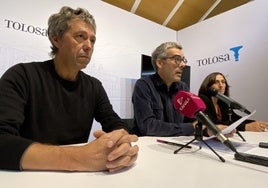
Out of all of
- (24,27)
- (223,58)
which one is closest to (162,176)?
(24,27)

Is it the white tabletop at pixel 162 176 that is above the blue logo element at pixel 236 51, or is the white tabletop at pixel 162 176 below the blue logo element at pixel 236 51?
below

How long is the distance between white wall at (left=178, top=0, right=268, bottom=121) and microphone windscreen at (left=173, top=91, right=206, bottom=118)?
2.33 m

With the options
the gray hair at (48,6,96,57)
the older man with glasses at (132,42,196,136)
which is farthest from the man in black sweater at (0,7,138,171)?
the older man with glasses at (132,42,196,136)

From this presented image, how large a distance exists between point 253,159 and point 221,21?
3.06 meters

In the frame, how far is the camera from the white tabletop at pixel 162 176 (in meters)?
0.48

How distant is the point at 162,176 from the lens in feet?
1.75

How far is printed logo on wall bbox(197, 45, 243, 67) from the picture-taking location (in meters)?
3.07

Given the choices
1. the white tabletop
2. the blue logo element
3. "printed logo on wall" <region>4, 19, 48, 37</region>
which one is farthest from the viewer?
the blue logo element

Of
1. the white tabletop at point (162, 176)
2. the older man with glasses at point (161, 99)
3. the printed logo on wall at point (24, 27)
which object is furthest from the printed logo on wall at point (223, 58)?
the white tabletop at point (162, 176)

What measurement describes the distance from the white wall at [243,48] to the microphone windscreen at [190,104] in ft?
7.65

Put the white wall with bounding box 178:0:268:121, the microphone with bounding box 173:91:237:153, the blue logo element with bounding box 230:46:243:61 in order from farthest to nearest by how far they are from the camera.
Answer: the blue logo element with bounding box 230:46:243:61
the white wall with bounding box 178:0:268:121
the microphone with bounding box 173:91:237:153

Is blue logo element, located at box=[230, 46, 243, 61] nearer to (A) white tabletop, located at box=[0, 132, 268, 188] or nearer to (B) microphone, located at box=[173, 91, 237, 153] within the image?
(B) microphone, located at box=[173, 91, 237, 153]

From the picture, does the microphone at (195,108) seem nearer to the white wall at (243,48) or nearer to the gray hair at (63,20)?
the gray hair at (63,20)

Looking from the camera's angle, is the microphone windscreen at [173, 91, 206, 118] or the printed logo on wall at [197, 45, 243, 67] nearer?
the microphone windscreen at [173, 91, 206, 118]
